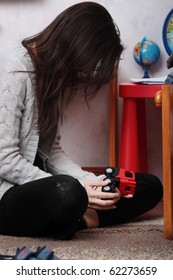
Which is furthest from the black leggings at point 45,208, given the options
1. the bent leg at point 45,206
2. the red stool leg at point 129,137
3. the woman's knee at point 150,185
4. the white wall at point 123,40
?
the white wall at point 123,40

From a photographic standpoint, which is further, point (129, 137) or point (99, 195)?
point (129, 137)

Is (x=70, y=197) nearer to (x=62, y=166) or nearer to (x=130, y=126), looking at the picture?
(x=62, y=166)

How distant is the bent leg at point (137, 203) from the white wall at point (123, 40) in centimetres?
38

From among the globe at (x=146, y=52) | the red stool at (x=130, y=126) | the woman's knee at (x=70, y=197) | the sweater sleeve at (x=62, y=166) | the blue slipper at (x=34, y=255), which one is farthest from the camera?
the globe at (x=146, y=52)

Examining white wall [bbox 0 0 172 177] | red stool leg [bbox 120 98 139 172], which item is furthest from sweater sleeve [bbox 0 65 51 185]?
white wall [bbox 0 0 172 177]

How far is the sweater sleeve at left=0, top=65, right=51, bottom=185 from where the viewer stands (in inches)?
47.1

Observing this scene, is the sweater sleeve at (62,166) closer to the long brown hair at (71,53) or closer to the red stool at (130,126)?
the long brown hair at (71,53)

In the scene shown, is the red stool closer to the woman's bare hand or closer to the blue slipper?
the woman's bare hand

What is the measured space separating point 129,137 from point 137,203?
0.28 metres

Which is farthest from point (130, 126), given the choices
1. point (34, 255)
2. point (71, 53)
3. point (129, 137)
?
point (34, 255)

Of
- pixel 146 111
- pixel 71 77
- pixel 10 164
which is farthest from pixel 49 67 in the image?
pixel 146 111

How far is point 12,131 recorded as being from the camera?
1201mm

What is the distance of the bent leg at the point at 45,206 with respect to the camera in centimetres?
115

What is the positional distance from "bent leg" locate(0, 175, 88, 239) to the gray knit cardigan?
0.13ft
